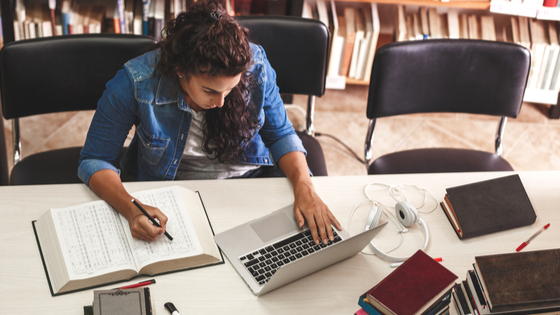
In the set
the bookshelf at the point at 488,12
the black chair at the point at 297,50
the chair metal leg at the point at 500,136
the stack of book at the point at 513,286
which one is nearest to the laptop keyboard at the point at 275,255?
the stack of book at the point at 513,286

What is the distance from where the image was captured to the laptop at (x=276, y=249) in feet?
3.26

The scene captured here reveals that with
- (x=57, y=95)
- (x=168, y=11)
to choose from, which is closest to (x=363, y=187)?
(x=57, y=95)

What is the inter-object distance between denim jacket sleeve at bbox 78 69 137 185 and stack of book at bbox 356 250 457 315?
732mm

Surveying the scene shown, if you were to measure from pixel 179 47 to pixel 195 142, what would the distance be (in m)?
0.35

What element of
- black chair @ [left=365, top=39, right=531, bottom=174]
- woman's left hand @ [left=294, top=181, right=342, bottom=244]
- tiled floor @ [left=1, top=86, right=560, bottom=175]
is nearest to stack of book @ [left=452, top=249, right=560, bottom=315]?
woman's left hand @ [left=294, top=181, right=342, bottom=244]

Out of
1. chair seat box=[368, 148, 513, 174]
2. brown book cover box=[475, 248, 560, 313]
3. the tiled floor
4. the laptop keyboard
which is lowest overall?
the tiled floor

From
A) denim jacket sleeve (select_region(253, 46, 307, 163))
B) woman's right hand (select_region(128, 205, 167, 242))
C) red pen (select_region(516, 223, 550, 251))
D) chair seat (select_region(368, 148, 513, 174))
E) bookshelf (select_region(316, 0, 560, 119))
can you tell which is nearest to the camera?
woman's right hand (select_region(128, 205, 167, 242))

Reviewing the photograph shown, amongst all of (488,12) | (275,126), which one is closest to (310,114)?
(275,126)

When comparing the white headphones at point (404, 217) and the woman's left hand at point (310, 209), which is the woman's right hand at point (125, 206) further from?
the white headphones at point (404, 217)

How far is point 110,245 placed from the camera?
41.1 inches

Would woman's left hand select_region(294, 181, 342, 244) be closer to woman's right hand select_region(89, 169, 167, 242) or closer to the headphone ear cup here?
the headphone ear cup

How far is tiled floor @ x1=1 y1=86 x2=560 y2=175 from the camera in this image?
2500mm

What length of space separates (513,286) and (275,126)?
772 mm

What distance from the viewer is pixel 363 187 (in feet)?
4.31
